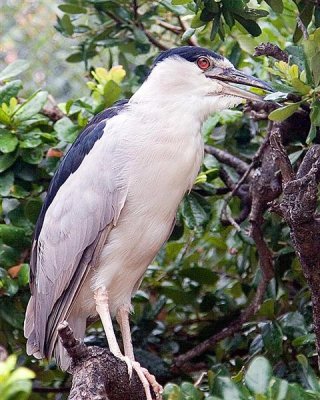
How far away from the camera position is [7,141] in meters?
2.78

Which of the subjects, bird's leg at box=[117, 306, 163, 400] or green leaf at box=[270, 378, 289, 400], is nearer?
green leaf at box=[270, 378, 289, 400]

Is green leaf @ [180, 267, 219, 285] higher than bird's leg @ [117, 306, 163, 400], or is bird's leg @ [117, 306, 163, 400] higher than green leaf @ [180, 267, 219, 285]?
bird's leg @ [117, 306, 163, 400]

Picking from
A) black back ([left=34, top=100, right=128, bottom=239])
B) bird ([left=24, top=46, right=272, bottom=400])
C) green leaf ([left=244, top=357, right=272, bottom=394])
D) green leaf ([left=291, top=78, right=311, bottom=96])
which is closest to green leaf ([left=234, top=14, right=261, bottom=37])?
bird ([left=24, top=46, right=272, bottom=400])

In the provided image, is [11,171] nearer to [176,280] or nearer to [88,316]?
[88,316]

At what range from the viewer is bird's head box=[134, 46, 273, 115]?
2545mm

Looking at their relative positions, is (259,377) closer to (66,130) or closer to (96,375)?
(96,375)

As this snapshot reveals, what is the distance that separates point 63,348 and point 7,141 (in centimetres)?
66

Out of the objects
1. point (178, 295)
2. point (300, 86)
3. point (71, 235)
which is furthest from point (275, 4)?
point (178, 295)

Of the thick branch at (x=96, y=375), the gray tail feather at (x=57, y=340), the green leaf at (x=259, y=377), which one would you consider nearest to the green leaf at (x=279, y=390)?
the green leaf at (x=259, y=377)

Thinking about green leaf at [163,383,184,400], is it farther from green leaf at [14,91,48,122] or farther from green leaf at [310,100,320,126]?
green leaf at [14,91,48,122]

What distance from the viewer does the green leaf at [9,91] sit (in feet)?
9.41

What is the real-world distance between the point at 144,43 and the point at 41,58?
2040 mm

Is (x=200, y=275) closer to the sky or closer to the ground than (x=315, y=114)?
closer to the ground

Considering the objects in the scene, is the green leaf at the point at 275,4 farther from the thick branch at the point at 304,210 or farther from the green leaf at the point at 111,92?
the green leaf at the point at 111,92
